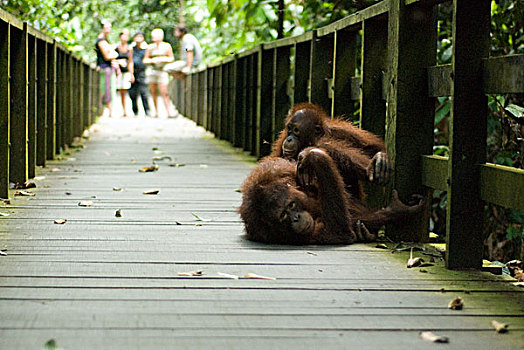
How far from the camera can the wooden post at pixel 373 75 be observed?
16.2 ft

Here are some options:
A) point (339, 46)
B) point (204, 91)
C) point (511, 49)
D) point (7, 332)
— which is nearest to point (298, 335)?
point (7, 332)

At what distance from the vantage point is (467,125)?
355 centimetres

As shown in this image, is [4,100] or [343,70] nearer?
[4,100]

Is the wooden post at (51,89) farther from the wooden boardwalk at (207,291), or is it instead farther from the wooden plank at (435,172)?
the wooden plank at (435,172)

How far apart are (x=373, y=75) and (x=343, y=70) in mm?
820

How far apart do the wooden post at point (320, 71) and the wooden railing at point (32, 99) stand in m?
2.08

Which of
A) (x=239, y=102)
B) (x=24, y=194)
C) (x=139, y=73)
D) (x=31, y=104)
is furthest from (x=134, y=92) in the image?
(x=24, y=194)

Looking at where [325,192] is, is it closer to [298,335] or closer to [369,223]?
[369,223]

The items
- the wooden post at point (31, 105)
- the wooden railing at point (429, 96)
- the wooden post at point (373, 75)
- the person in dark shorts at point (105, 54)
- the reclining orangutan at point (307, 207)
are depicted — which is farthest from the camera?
the person in dark shorts at point (105, 54)

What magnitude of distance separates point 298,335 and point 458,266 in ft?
4.20

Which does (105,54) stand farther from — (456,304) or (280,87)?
(456,304)

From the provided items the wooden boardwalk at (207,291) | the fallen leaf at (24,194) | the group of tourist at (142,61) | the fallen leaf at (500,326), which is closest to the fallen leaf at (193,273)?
the wooden boardwalk at (207,291)

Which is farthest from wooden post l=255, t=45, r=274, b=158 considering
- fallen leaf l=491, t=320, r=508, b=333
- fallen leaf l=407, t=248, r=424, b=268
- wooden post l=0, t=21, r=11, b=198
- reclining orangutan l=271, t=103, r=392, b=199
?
fallen leaf l=491, t=320, r=508, b=333

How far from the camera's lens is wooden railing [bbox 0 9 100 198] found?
18.0ft
